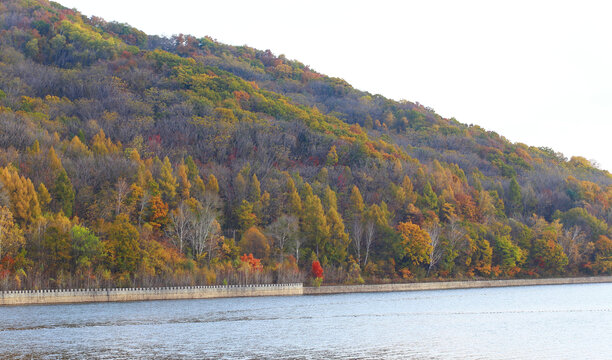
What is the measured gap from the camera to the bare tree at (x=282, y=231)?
78688 millimetres

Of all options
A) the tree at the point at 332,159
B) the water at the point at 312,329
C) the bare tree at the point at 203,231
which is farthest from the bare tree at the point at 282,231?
the tree at the point at 332,159

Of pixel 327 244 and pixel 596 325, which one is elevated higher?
pixel 327 244

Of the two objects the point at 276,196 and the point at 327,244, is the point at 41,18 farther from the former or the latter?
the point at 327,244

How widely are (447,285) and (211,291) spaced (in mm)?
30376

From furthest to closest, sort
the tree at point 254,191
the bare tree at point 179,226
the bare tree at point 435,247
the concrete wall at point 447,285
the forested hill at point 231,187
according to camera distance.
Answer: the tree at point 254,191, the bare tree at point 435,247, the concrete wall at point 447,285, the bare tree at point 179,226, the forested hill at point 231,187

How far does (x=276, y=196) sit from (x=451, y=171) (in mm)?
39330

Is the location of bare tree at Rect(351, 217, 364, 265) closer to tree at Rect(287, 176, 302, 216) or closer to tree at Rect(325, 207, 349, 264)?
tree at Rect(325, 207, 349, 264)

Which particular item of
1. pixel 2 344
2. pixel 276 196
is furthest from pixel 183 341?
pixel 276 196

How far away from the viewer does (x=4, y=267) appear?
194 ft

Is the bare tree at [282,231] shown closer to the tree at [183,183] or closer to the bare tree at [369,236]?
the bare tree at [369,236]

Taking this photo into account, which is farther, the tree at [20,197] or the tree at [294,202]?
the tree at [294,202]

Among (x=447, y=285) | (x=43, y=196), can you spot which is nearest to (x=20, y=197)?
(x=43, y=196)

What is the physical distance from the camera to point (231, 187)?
9225 centimetres

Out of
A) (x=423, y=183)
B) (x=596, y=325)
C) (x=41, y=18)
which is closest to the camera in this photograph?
(x=596, y=325)
